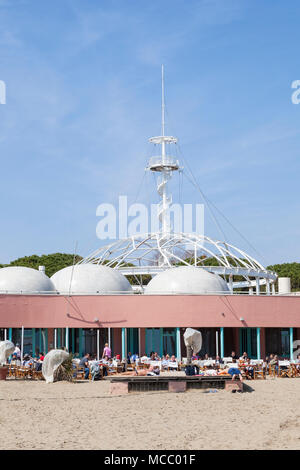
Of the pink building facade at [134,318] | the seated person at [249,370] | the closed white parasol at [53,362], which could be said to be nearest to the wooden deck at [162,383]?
the closed white parasol at [53,362]

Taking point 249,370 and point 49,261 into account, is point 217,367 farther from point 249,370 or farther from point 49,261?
point 49,261

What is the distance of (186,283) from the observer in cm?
3156

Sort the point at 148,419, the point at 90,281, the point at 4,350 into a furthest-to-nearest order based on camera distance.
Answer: the point at 90,281
the point at 4,350
the point at 148,419

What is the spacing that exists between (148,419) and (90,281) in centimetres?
1834

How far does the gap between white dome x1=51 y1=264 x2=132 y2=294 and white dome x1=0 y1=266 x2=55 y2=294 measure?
0.85m

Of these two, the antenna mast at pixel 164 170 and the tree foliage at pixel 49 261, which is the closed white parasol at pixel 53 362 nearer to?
the antenna mast at pixel 164 170

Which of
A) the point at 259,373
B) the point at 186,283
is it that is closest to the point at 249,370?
the point at 259,373

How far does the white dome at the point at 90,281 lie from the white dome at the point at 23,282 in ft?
2.79

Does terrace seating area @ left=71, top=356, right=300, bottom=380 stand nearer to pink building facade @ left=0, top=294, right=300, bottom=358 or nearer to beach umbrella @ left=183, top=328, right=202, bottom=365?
beach umbrella @ left=183, top=328, right=202, bottom=365

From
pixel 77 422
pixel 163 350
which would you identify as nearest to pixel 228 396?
pixel 77 422

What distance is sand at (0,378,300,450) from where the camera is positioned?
11258mm

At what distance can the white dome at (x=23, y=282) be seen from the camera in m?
31.2

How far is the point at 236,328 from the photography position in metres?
31.6
